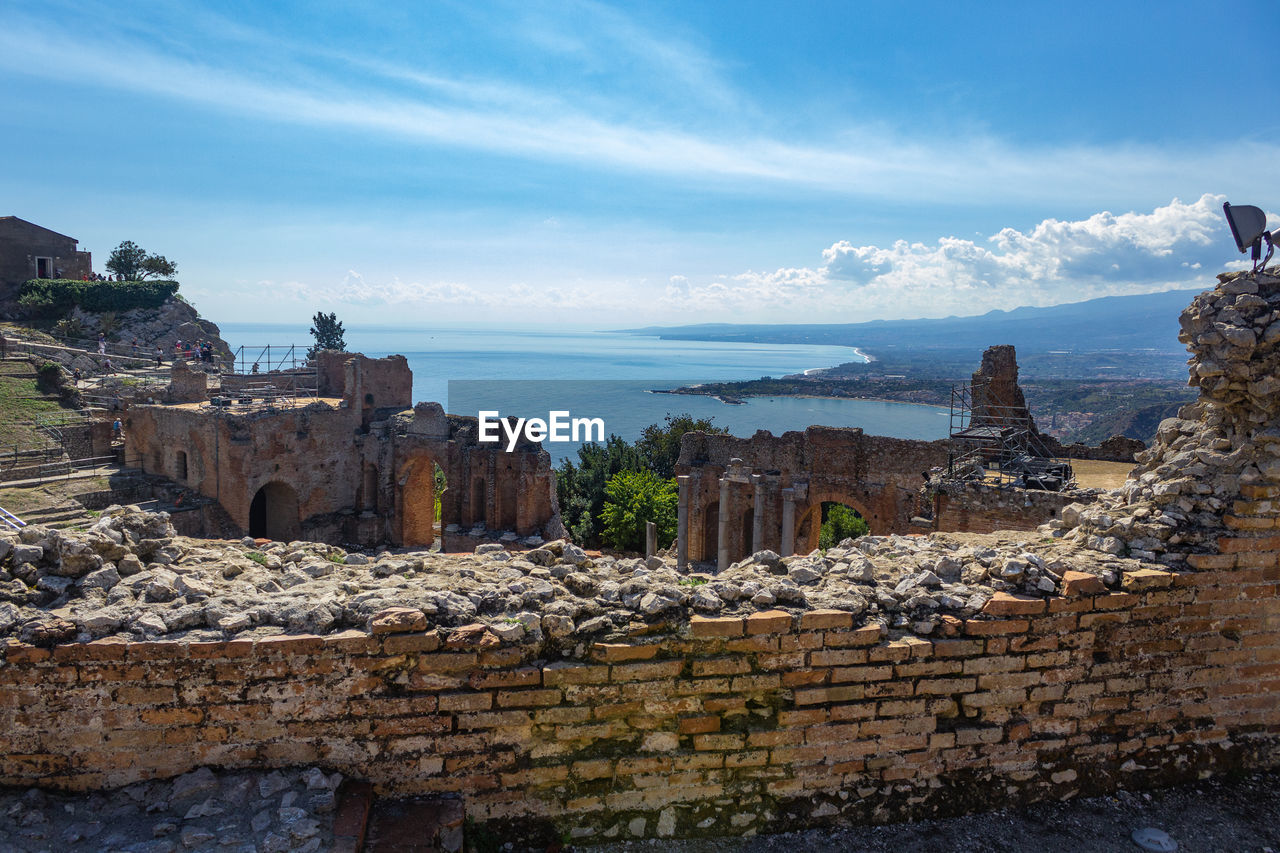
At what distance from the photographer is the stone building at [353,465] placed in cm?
2311

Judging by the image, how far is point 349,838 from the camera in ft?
13.1

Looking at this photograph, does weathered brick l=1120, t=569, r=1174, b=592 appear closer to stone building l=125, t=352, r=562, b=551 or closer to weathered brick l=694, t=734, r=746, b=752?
weathered brick l=694, t=734, r=746, b=752

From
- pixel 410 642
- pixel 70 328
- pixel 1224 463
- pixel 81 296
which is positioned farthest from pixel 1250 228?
pixel 81 296

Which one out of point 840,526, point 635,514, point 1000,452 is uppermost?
point 1000,452

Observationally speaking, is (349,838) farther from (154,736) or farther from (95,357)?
(95,357)

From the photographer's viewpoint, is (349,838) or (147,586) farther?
(147,586)

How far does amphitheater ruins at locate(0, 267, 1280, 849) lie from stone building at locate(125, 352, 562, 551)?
61.6 ft

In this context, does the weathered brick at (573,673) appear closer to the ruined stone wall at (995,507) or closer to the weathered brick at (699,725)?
the weathered brick at (699,725)

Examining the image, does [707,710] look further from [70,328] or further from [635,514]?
[70,328]

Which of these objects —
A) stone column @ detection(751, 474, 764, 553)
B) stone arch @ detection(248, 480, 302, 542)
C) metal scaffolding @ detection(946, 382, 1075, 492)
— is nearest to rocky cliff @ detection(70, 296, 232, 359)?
stone arch @ detection(248, 480, 302, 542)

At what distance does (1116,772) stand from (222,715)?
598cm

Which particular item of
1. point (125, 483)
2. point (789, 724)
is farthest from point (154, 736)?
point (125, 483)

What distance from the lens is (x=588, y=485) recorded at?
32.1 m

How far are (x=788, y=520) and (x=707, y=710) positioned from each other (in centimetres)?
1601
